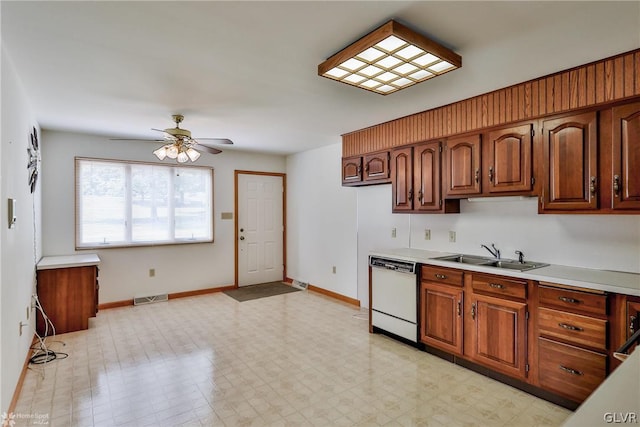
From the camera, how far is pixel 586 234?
272 centimetres

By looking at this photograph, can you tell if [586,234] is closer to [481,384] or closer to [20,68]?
[481,384]

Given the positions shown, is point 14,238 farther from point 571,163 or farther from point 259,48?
point 571,163

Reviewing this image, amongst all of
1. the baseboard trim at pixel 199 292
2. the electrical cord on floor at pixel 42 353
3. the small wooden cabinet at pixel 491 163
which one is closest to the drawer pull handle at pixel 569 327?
the small wooden cabinet at pixel 491 163

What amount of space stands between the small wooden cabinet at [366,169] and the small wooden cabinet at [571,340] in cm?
211

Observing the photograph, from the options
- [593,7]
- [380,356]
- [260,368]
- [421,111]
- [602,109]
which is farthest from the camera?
[421,111]

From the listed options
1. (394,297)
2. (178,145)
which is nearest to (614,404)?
(394,297)

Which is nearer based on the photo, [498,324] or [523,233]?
[498,324]

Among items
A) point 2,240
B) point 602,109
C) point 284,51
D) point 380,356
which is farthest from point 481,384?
point 2,240

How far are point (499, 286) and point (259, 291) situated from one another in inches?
159

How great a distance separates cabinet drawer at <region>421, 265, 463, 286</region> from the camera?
3.05m

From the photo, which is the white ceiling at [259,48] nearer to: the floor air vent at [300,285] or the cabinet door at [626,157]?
the cabinet door at [626,157]

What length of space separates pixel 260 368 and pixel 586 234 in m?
3.00

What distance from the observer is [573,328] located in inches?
92.7

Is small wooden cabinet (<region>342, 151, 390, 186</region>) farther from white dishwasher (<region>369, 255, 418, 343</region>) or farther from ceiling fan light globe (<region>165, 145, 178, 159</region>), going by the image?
ceiling fan light globe (<region>165, 145, 178, 159</region>)
